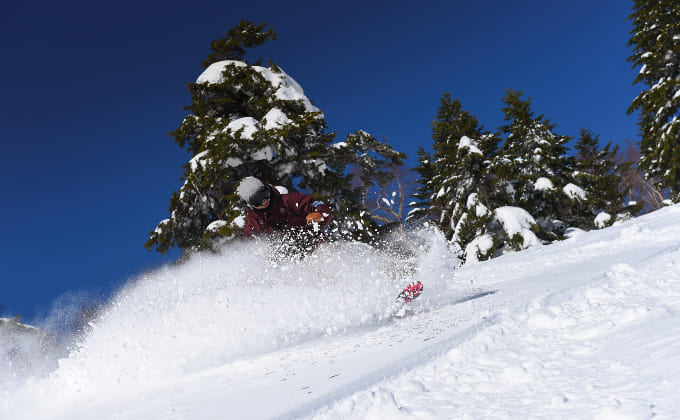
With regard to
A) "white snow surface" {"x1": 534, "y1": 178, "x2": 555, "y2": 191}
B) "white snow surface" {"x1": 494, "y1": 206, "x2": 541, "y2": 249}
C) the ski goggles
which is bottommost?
"white snow surface" {"x1": 494, "y1": 206, "x2": 541, "y2": 249}

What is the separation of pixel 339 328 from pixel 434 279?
1673 mm

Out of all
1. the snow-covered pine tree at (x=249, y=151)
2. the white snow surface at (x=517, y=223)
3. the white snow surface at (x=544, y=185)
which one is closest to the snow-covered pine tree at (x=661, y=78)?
the white snow surface at (x=544, y=185)

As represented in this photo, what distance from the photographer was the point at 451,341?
2287 mm

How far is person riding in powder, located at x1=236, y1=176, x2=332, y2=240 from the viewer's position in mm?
4945

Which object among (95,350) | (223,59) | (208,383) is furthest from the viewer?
(223,59)

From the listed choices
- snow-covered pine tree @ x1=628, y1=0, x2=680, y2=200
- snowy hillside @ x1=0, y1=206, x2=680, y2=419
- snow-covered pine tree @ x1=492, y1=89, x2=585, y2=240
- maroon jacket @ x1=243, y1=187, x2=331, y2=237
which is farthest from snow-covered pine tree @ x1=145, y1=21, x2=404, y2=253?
snow-covered pine tree @ x1=628, y1=0, x2=680, y2=200

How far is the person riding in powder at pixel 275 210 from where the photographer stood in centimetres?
495

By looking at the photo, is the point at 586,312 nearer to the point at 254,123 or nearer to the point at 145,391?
the point at 145,391

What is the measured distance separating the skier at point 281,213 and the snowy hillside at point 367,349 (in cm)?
40

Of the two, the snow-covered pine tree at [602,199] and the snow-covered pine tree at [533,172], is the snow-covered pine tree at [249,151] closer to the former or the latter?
the snow-covered pine tree at [533,172]

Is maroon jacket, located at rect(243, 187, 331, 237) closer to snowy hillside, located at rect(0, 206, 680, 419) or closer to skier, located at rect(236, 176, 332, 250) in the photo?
skier, located at rect(236, 176, 332, 250)

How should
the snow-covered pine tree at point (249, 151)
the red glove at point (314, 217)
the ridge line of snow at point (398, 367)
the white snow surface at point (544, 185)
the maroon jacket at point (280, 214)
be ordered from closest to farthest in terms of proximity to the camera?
the ridge line of snow at point (398, 367) → the red glove at point (314, 217) → the maroon jacket at point (280, 214) → the snow-covered pine tree at point (249, 151) → the white snow surface at point (544, 185)

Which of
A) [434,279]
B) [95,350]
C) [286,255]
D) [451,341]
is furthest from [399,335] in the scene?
[95,350]

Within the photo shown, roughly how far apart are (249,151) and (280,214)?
5.04 meters
